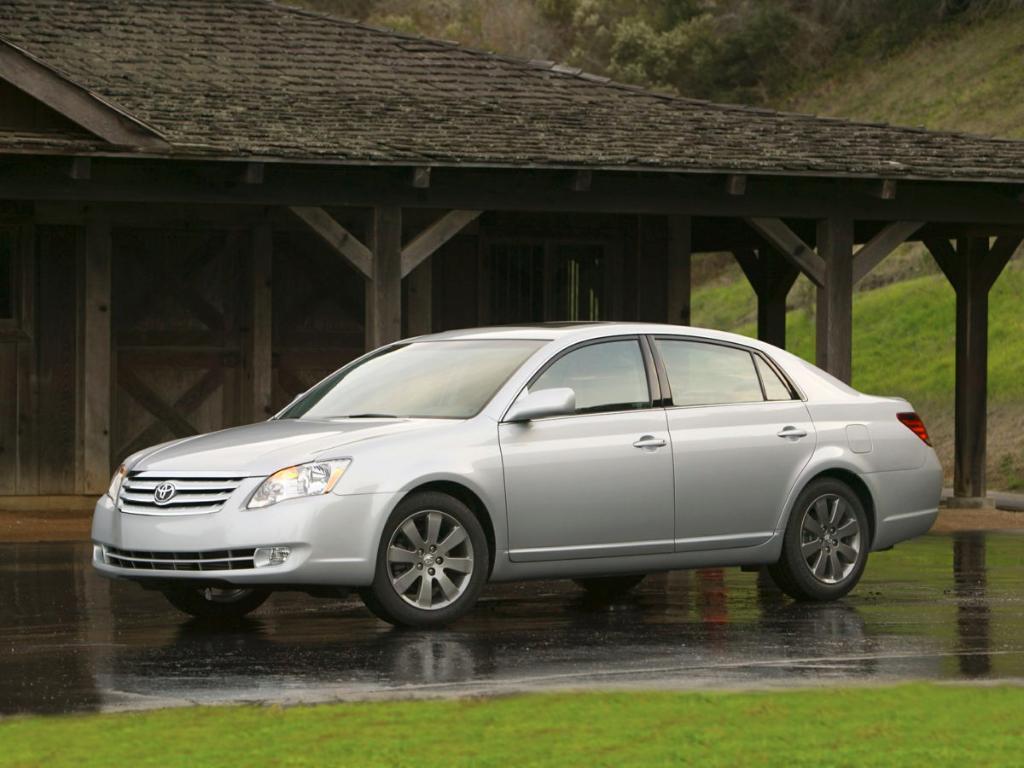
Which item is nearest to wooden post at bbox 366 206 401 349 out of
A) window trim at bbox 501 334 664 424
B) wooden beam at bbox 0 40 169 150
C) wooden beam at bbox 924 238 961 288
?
wooden beam at bbox 0 40 169 150

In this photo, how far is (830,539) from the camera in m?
11.8

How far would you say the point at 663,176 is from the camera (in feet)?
62.9

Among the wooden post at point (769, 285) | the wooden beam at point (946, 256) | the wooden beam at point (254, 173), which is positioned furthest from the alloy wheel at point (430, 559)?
the wooden post at point (769, 285)

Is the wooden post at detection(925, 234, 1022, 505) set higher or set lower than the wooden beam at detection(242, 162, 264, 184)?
lower

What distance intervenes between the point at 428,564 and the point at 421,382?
4.60 ft

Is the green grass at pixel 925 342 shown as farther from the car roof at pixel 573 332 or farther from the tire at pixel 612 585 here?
the car roof at pixel 573 332

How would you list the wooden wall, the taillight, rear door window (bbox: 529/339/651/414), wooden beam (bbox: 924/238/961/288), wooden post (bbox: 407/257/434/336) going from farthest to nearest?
1. wooden beam (bbox: 924/238/961/288)
2. wooden post (bbox: 407/257/434/336)
3. the wooden wall
4. the taillight
5. rear door window (bbox: 529/339/651/414)

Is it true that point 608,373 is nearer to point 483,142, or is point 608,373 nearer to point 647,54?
point 483,142

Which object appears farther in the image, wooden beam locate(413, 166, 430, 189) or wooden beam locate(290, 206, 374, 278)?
wooden beam locate(290, 206, 374, 278)

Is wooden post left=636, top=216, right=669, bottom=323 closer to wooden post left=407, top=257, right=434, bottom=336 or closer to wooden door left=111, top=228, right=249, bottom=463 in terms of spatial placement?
wooden post left=407, top=257, right=434, bottom=336

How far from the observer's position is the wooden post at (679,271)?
72.2 feet

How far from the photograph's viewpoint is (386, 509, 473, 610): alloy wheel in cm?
1008

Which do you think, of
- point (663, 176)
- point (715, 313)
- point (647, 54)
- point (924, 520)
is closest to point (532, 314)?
point (663, 176)

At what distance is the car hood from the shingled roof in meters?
6.78
